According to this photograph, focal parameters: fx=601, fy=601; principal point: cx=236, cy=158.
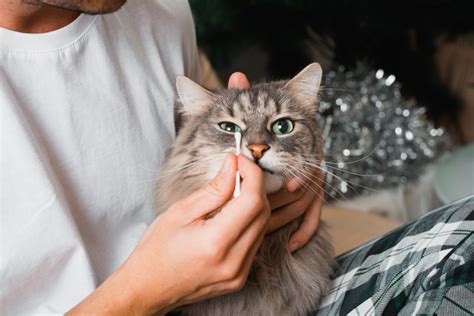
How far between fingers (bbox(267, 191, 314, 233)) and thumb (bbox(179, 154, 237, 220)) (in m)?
0.25

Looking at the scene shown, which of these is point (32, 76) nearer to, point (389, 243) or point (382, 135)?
point (389, 243)

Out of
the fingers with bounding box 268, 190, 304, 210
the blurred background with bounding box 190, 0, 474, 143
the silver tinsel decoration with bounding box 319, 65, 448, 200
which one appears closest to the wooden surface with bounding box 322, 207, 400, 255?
the silver tinsel decoration with bounding box 319, 65, 448, 200

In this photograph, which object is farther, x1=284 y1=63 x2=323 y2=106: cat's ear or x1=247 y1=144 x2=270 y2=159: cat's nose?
x1=284 y1=63 x2=323 y2=106: cat's ear

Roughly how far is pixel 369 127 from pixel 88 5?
158 cm

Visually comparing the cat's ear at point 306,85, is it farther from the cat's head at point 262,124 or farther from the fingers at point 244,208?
the fingers at point 244,208

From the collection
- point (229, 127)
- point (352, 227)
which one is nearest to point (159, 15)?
point (229, 127)

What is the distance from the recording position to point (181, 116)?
1.21 meters

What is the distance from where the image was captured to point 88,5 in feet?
3.02

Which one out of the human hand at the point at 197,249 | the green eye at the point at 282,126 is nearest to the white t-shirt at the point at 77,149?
the human hand at the point at 197,249

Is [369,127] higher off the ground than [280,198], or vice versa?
[280,198]

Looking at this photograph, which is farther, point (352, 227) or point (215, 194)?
point (352, 227)

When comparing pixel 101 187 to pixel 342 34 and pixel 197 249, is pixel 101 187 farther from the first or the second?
pixel 342 34

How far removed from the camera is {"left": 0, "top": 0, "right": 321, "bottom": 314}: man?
0.85 metres

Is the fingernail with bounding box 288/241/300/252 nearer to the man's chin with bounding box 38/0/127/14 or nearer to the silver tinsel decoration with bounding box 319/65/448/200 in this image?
the man's chin with bounding box 38/0/127/14
